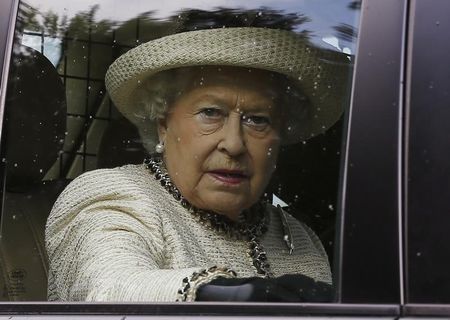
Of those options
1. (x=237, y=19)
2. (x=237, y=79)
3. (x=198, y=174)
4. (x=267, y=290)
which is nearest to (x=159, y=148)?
(x=198, y=174)

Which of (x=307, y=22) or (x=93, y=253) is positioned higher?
(x=307, y=22)

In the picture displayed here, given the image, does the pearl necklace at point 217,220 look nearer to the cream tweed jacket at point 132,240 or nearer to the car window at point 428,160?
the cream tweed jacket at point 132,240

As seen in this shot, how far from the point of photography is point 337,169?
98.9 inches

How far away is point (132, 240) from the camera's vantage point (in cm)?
294

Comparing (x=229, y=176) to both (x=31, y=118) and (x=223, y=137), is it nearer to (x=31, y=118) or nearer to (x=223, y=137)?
(x=223, y=137)

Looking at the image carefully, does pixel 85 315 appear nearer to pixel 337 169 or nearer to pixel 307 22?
pixel 337 169

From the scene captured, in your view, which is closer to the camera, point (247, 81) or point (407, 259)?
point (407, 259)

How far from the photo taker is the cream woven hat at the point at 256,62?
2686mm

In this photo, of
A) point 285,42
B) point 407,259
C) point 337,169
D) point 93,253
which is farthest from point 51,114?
point 407,259

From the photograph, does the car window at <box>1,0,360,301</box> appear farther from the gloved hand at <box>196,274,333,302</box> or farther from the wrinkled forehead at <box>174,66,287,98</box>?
the gloved hand at <box>196,274,333,302</box>

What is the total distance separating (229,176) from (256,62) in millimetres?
280

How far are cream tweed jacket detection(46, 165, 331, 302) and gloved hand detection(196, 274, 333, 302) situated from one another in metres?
0.13

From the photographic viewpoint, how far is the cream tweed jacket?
2809 mm

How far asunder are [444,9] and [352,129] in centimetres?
26
